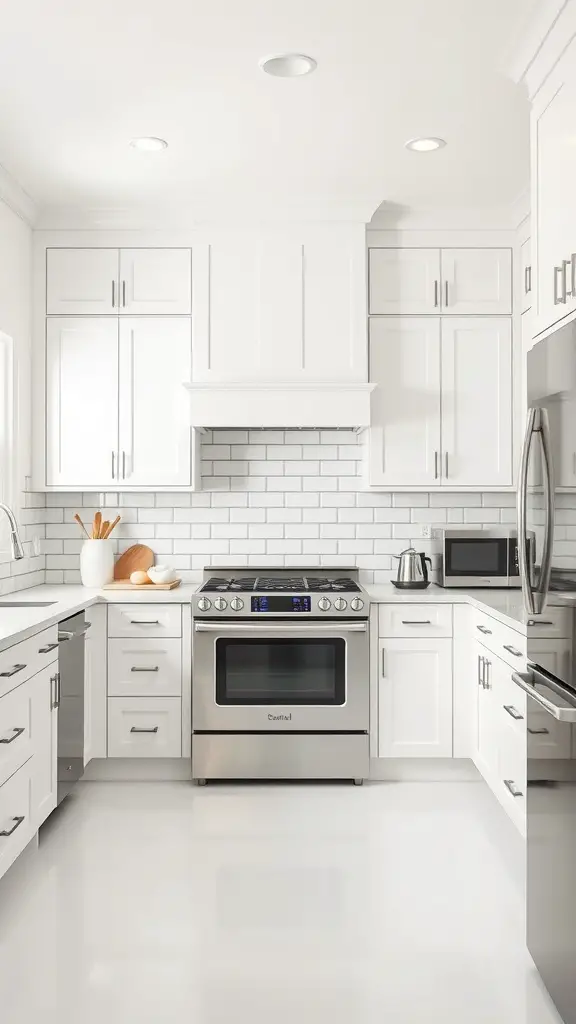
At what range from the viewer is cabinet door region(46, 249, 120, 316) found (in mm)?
4238

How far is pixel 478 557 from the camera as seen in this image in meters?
4.25

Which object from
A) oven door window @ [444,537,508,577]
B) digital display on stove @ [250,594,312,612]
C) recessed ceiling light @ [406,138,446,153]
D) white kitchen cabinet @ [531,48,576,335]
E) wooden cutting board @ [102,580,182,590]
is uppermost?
recessed ceiling light @ [406,138,446,153]

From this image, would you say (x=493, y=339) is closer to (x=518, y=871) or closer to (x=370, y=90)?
(x=370, y=90)

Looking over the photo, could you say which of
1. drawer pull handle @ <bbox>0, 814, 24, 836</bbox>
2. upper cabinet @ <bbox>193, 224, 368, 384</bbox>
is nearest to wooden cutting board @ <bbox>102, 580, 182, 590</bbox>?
upper cabinet @ <bbox>193, 224, 368, 384</bbox>

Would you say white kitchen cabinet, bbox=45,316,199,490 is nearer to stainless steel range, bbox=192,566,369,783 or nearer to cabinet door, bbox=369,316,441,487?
stainless steel range, bbox=192,566,369,783

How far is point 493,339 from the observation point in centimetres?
429

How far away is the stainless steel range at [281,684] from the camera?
3.89 meters

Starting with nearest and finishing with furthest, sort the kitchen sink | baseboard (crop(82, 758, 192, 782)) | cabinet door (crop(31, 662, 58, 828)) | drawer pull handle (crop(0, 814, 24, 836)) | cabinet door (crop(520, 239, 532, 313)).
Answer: drawer pull handle (crop(0, 814, 24, 836)), cabinet door (crop(31, 662, 58, 828)), the kitchen sink, baseboard (crop(82, 758, 192, 782)), cabinet door (crop(520, 239, 532, 313))

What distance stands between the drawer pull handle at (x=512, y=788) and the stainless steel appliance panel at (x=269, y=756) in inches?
34.4

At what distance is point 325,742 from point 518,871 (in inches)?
45.0

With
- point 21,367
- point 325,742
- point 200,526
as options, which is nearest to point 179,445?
point 200,526

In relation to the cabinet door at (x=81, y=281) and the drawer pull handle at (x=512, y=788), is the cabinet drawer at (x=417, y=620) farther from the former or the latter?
the cabinet door at (x=81, y=281)

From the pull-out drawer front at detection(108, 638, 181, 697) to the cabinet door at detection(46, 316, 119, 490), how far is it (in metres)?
0.87

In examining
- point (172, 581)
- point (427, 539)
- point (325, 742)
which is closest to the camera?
point (325, 742)
